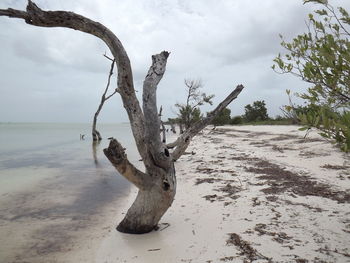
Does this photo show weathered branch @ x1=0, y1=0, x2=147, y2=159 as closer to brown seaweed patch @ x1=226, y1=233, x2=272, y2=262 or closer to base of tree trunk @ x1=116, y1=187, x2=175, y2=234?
base of tree trunk @ x1=116, y1=187, x2=175, y2=234

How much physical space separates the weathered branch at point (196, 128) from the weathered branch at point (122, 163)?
0.69m

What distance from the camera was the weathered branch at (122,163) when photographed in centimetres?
334

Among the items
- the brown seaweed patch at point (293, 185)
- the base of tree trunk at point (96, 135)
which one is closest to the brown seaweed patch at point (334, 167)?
the brown seaweed patch at point (293, 185)

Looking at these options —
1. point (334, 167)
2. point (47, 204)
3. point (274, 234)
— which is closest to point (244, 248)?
point (274, 234)

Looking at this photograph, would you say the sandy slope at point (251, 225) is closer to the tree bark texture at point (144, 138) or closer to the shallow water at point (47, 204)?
the tree bark texture at point (144, 138)

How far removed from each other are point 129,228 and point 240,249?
176cm

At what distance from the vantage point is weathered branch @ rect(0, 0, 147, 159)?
3.32 m

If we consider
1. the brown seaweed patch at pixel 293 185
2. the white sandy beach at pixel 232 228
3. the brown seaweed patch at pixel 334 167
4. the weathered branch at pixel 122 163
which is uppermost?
the weathered branch at pixel 122 163

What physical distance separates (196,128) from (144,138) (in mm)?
1074

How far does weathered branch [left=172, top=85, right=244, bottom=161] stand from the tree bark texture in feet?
0.56

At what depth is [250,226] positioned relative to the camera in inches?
160

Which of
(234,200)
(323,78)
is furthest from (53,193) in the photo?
(323,78)

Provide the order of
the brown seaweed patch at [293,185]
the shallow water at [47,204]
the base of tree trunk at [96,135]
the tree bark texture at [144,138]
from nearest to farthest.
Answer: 1. the tree bark texture at [144,138]
2. the shallow water at [47,204]
3. the brown seaweed patch at [293,185]
4. the base of tree trunk at [96,135]

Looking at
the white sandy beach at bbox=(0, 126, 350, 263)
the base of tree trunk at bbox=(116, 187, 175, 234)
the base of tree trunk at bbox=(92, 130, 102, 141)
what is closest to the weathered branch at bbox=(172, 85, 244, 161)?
the base of tree trunk at bbox=(116, 187, 175, 234)
